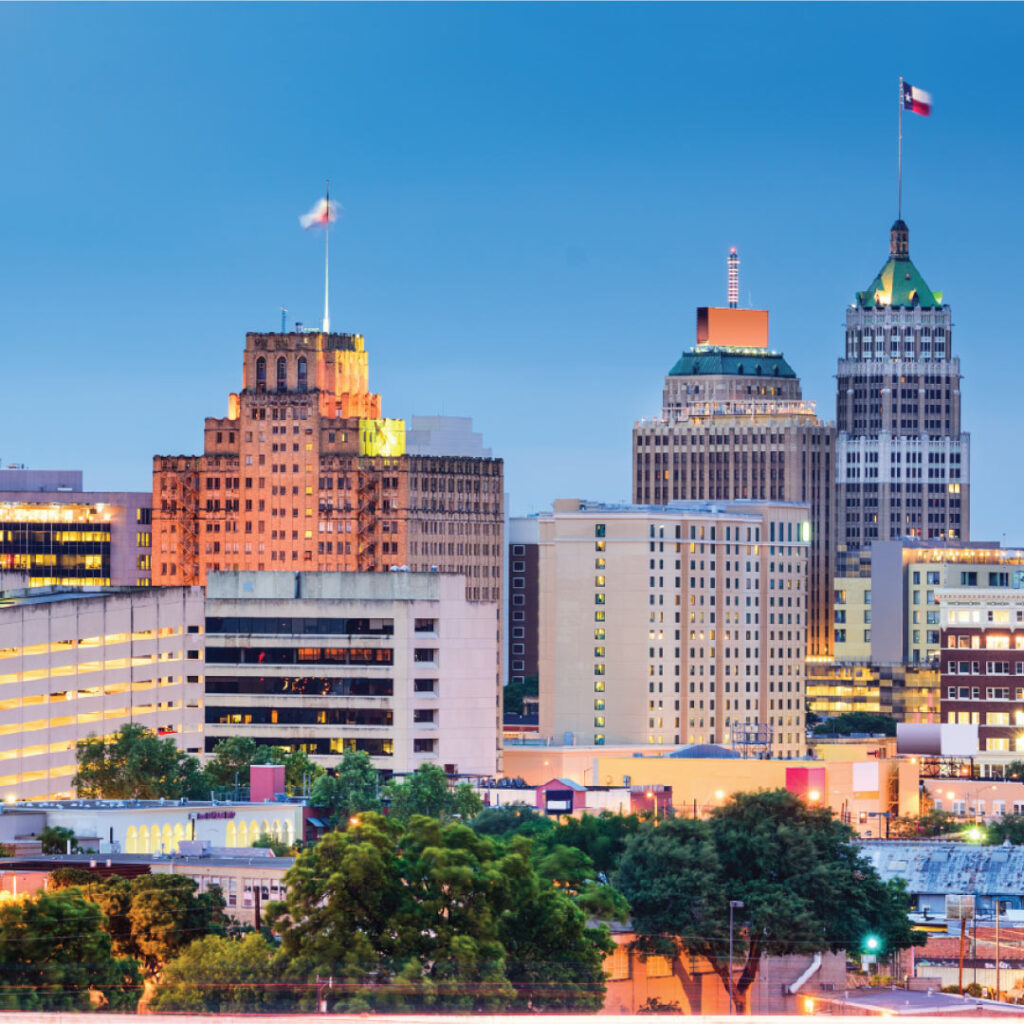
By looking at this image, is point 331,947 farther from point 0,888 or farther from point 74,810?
point 74,810

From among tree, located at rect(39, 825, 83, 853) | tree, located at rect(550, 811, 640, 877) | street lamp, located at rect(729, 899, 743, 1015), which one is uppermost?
tree, located at rect(39, 825, 83, 853)

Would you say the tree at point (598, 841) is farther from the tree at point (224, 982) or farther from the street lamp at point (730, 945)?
the tree at point (224, 982)

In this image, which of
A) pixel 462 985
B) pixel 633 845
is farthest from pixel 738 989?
pixel 462 985

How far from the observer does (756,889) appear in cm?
15788

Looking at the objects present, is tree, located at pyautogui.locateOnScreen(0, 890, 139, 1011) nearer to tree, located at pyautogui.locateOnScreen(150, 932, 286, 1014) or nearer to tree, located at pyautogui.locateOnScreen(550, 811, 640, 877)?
tree, located at pyautogui.locateOnScreen(150, 932, 286, 1014)

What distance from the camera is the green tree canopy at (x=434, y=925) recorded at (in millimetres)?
122812

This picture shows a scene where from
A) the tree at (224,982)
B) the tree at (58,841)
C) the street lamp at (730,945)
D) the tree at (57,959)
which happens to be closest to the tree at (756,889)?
the street lamp at (730,945)

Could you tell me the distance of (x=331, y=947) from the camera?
124 meters

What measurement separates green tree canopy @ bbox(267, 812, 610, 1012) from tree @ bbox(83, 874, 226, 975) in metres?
4.79

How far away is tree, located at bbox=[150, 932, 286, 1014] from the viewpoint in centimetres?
12156

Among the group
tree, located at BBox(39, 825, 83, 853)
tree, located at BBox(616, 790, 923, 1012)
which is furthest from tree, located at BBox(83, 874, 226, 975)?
tree, located at BBox(616, 790, 923, 1012)

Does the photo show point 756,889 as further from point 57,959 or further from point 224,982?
point 57,959

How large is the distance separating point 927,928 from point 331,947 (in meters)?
52.0

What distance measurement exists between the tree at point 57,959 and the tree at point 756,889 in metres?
35.4
